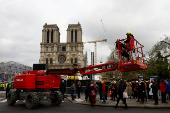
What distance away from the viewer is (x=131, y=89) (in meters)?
15.3

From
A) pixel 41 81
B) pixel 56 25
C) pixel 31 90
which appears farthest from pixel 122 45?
pixel 56 25

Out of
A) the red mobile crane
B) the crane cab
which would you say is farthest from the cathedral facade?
the crane cab

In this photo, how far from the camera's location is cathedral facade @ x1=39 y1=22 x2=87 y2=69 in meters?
82.8

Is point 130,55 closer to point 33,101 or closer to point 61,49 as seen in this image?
point 33,101

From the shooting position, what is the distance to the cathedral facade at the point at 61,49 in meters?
82.8

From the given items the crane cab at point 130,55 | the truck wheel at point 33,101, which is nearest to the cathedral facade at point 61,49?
the truck wheel at point 33,101

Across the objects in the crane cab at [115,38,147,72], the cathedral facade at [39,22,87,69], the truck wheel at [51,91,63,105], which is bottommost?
the truck wheel at [51,91,63,105]

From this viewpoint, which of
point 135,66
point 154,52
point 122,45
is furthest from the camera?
point 154,52

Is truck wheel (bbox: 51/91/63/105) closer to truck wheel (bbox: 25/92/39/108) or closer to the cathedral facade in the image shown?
truck wheel (bbox: 25/92/39/108)

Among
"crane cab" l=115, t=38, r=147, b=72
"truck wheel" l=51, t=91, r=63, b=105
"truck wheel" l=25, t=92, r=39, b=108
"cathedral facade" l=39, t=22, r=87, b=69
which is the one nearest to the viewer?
"crane cab" l=115, t=38, r=147, b=72

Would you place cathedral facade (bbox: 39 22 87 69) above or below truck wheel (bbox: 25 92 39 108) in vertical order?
above

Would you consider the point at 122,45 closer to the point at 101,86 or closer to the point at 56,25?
the point at 101,86

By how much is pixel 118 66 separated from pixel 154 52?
16.2 metres

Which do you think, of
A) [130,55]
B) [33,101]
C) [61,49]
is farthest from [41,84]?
[61,49]
